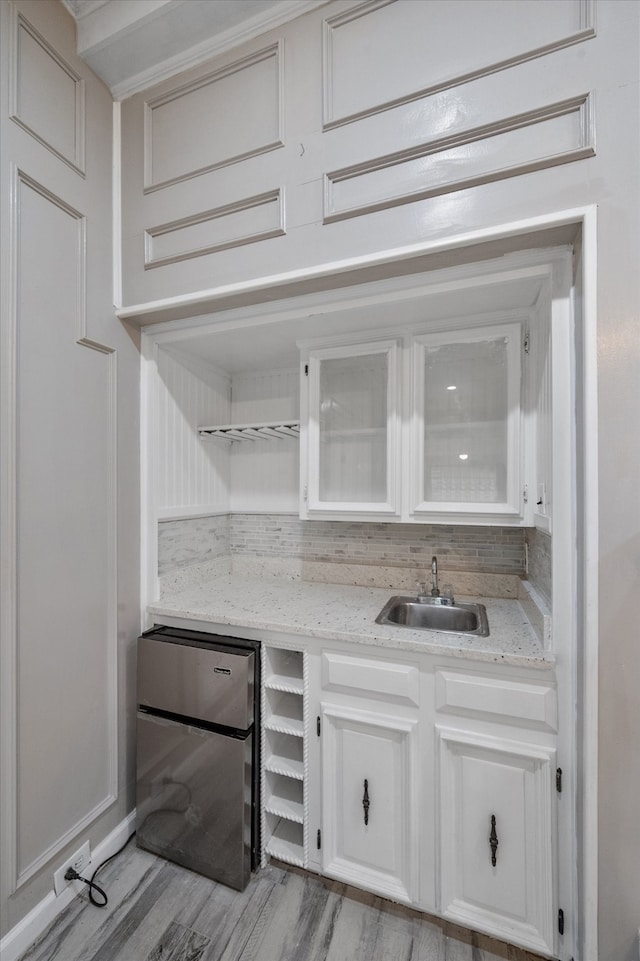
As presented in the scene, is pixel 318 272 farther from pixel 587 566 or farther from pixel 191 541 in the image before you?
pixel 191 541

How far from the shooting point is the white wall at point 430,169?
107 centimetres

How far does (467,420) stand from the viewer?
66.7 inches

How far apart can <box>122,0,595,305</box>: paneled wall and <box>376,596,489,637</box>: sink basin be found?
1410 millimetres

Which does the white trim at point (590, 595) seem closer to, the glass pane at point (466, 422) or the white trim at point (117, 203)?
the glass pane at point (466, 422)

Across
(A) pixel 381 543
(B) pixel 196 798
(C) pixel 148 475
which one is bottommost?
(B) pixel 196 798

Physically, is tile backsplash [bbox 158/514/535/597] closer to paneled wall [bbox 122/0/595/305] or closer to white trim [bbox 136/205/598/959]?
white trim [bbox 136/205/598/959]

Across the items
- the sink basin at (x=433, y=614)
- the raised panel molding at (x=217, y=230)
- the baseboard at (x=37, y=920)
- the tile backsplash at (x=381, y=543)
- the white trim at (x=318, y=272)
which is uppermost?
the raised panel molding at (x=217, y=230)

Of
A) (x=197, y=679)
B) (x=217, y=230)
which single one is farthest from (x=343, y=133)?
(x=197, y=679)

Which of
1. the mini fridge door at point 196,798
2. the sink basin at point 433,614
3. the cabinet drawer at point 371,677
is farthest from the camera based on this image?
the sink basin at point 433,614

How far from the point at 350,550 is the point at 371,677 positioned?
0.82 metres

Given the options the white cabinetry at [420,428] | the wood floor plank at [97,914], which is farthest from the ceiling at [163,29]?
the wood floor plank at [97,914]

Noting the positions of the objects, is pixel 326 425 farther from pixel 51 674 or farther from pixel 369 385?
pixel 51 674

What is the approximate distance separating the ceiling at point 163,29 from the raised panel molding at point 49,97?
16 cm

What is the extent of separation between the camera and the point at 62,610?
1.41 metres
